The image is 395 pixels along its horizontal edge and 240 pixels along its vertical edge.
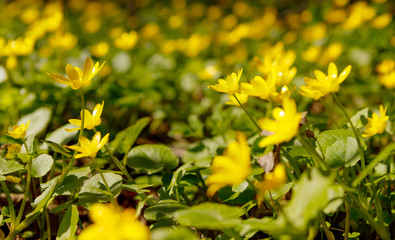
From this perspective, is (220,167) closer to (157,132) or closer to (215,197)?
(215,197)

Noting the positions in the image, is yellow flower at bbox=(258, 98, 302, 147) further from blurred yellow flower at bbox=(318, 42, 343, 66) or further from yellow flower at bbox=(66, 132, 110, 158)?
blurred yellow flower at bbox=(318, 42, 343, 66)

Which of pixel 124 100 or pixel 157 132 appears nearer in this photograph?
pixel 124 100

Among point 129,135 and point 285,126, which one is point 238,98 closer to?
point 129,135

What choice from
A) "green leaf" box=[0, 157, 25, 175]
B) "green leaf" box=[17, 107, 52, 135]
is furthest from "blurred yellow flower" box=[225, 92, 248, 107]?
"green leaf" box=[17, 107, 52, 135]

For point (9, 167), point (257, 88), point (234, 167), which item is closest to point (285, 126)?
point (234, 167)

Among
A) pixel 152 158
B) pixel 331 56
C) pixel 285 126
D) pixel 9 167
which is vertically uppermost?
pixel 285 126

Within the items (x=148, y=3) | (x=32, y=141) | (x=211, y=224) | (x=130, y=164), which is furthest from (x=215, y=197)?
(x=148, y=3)

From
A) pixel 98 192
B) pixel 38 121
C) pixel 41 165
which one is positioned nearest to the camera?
pixel 98 192
